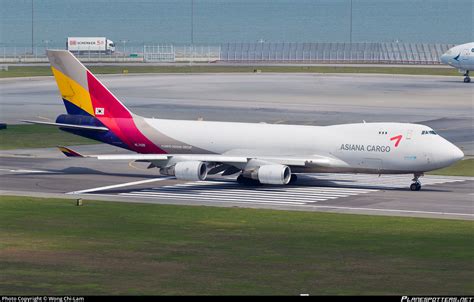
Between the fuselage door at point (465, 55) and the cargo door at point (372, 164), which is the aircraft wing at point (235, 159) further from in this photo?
the fuselage door at point (465, 55)

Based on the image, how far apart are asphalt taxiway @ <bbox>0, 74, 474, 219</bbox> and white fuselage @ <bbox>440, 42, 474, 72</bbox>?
2916 mm

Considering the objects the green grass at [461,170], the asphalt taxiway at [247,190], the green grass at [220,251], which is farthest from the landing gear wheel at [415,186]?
the green grass at [220,251]

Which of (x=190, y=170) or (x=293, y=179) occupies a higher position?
(x=190, y=170)

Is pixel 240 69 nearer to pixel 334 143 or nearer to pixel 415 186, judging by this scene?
pixel 334 143

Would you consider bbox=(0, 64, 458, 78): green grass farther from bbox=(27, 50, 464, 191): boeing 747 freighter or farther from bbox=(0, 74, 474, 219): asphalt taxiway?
bbox=(27, 50, 464, 191): boeing 747 freighter

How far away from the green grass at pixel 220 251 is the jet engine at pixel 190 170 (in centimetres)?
569

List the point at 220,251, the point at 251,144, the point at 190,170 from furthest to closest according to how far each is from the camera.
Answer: the point at 251,144 < the point at 190,170 < the point at 220,251

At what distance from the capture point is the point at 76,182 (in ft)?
211

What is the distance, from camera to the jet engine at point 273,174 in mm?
60594

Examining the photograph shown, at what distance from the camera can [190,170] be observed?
60.3 meters

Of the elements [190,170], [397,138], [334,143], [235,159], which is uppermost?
[397,138]

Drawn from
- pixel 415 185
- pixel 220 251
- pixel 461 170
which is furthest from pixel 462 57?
pixel 220 251

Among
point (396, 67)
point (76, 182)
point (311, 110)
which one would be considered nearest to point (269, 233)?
point (76, 182)

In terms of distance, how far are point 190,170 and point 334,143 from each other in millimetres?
8449
